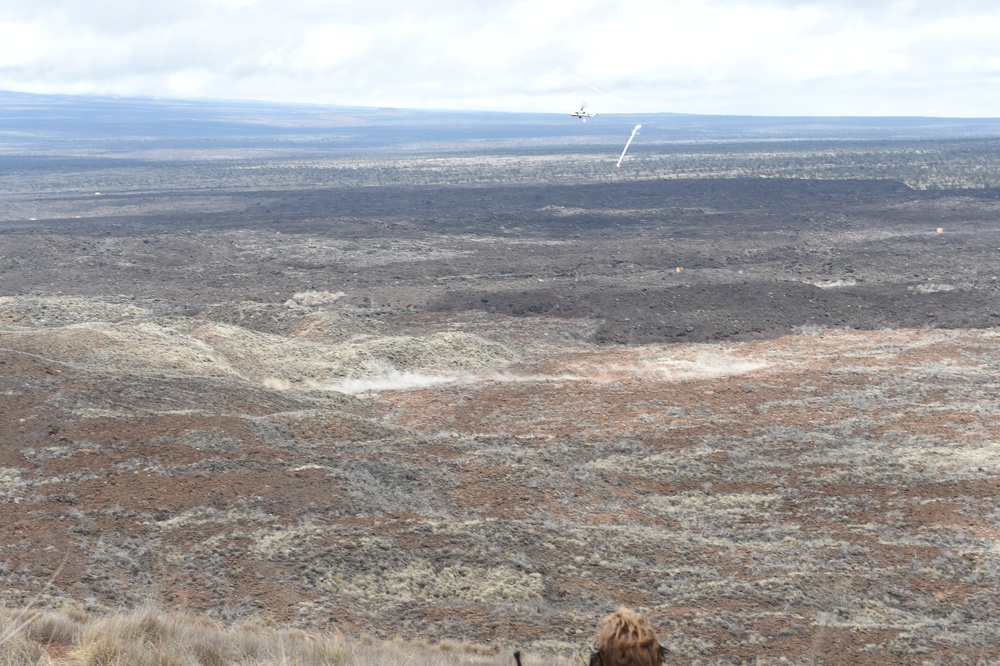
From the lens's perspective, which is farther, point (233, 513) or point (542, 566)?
point (233, 513)

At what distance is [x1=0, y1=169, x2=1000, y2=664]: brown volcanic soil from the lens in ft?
35.4

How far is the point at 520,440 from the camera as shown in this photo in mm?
17125

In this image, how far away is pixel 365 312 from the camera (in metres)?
29.5

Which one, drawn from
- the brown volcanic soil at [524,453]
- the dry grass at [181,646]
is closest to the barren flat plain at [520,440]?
the brown volcanic soil at [524,453]

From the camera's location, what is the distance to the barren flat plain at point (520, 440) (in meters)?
10.8

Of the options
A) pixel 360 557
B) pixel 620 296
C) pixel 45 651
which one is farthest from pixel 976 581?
pixel 620 296

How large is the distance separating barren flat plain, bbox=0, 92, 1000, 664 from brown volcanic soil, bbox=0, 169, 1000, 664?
7 cm

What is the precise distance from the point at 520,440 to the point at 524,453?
80cm

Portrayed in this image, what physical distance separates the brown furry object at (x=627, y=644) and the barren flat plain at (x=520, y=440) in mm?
4637

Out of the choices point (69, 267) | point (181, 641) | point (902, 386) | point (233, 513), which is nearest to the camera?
point (181, 641)

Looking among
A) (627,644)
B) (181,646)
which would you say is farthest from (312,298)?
(627,644)

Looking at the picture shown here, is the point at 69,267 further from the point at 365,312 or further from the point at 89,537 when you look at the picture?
the point at 89,537

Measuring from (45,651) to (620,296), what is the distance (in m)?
26.9

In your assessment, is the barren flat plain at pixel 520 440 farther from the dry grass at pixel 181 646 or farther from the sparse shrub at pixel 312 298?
the dry grass at pixel 181 646
